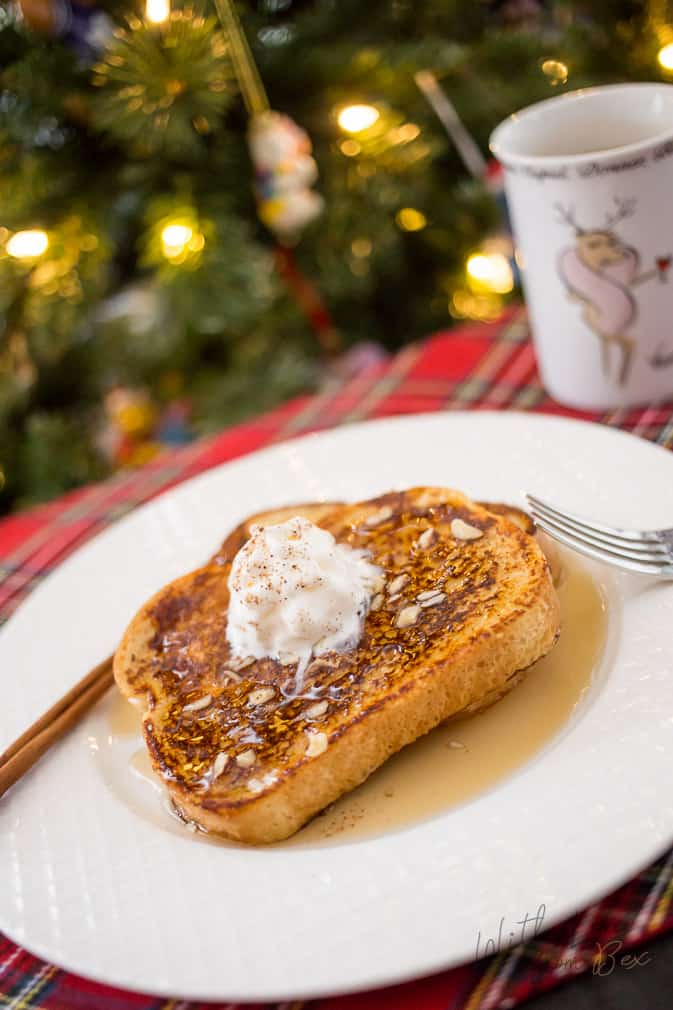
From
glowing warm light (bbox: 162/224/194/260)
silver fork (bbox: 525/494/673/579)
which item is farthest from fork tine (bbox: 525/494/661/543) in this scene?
glowing warm light (bbox: 162/224/194/260)

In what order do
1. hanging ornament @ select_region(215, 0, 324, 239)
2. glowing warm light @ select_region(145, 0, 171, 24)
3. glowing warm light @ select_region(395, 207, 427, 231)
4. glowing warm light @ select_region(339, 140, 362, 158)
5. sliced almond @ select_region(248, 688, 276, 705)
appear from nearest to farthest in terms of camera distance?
sliced almond @ select_region(248, 688, 276, 705)
glowing warm light @ select_region(145, 0, 171, 24)
hanging ornament @ select_region(215, 0, 324, 239)
glowing warm light @ select_region(339, 140, 362, 158)
glowing warm light @ select_region(395, 207, 427, 231)

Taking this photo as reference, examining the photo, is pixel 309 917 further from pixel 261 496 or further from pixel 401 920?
pixel 261 496

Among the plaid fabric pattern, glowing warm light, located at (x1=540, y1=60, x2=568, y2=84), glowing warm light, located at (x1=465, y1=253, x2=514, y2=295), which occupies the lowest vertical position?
glowing warm light, located at (x1=465, y1=253, x2=514, y2=295)

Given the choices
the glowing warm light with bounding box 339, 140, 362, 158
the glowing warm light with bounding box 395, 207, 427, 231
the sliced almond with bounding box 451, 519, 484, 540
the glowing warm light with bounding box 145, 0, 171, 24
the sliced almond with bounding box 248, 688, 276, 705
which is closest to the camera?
the sliced almond with bounding box 248, 688, 276, 705

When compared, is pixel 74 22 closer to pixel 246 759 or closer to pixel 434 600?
pixel 434 600

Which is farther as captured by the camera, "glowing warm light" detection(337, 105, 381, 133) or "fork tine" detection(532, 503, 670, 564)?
"glowing warm light" detection(337, 105, 381, 133)

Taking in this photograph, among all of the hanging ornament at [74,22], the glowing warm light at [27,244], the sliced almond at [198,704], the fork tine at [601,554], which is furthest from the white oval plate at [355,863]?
the hanging ornament at [74,22]

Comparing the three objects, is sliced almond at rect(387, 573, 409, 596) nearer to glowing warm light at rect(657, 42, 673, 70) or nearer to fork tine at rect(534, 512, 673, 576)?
fork tine at rect(534, 512, 673, 576)
